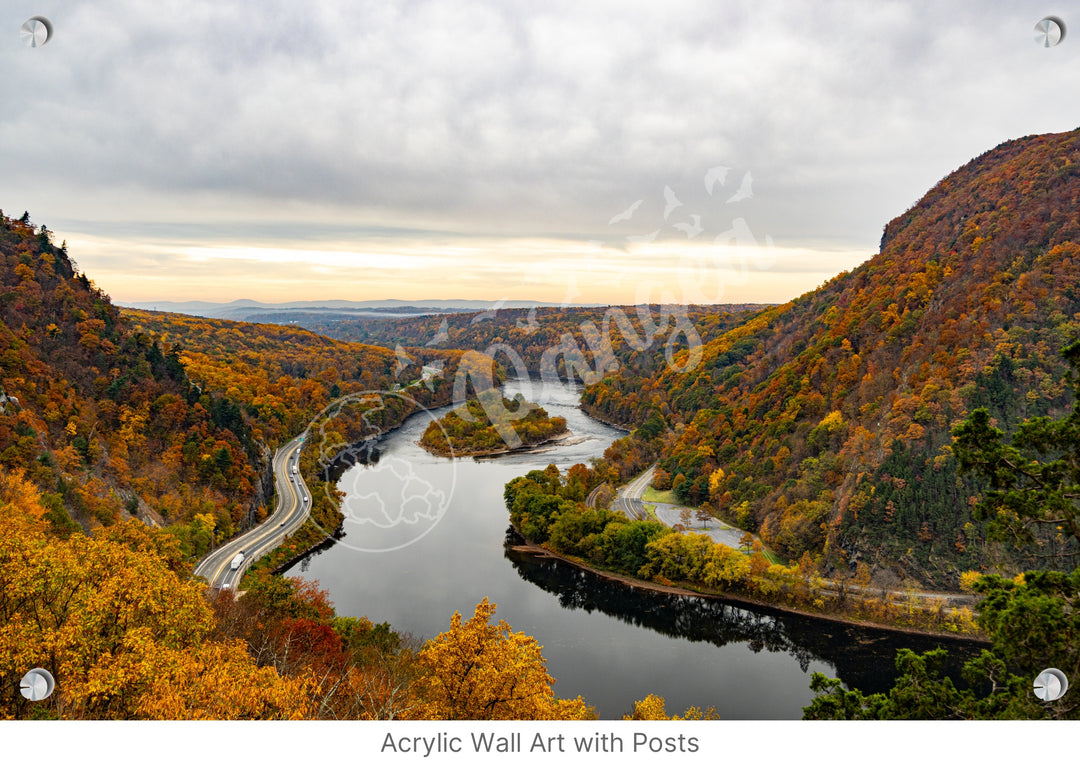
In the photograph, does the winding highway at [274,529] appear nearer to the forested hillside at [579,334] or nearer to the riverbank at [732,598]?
the riverbank at [732,598]

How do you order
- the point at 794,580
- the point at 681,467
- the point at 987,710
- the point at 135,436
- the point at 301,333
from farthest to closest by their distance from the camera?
the point at 301,333 < the point at 681,467 < the point at 794,580 < the point at 135,436 < the point at 987,710

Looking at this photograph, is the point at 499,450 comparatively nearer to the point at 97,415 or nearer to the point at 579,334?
the point at 579,334

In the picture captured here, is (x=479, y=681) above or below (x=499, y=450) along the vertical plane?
above

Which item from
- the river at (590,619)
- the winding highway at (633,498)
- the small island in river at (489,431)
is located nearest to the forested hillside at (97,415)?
the river at (590,619)

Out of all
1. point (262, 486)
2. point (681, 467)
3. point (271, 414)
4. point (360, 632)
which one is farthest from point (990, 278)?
point (271, 414)

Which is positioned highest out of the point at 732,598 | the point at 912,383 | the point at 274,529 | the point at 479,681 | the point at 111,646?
the point at 912,383

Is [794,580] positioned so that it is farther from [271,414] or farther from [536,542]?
[271,414]

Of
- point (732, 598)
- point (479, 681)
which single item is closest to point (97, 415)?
point (479, 681)
